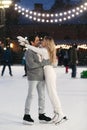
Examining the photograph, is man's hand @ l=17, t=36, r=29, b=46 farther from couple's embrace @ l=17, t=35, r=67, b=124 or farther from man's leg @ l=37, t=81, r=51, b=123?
man's leg @ l=37, t=81, r=51, b=123

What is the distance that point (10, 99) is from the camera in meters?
11.0

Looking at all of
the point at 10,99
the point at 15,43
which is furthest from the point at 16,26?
the point at 10,99

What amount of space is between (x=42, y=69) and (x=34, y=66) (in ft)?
0.46

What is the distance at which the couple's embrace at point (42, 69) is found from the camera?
757cm

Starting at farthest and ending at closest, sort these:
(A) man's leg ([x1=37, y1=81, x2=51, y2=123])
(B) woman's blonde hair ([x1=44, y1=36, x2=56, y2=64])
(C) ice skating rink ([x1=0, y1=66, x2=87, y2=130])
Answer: (A) man's leg ([x1=37, y1=81, x2=51, y2=123]), (B) woman's blonde hair ([x1=44, y1=36, x2=56, y2=64]), (C) ice skating rink ([x1=0, y1=66, x2=87, y2=130])

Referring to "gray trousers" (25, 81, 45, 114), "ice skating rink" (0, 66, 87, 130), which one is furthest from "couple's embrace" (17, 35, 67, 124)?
"ice skating rink" (0, 66, 87, 130)

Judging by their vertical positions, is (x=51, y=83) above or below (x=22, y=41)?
below

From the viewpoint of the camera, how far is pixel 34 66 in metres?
7.63

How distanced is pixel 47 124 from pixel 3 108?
194 cm

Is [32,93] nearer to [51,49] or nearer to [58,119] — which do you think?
[58,119]

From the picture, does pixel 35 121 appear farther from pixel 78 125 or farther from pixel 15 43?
pixel 15 43

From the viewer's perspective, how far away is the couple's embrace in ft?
24.8

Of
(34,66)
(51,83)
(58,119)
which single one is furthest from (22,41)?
(58,119)

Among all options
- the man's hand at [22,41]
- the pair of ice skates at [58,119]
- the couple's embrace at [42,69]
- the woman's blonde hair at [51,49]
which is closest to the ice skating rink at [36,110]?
the pair of ice skates at [58,119]
